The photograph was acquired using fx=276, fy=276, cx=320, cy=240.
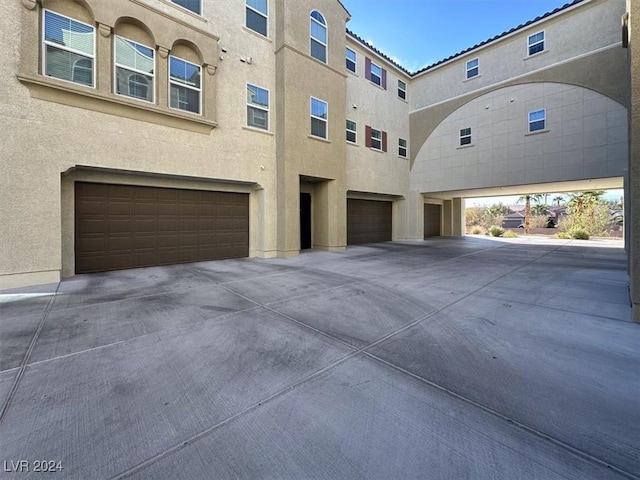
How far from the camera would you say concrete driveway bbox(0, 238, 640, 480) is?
5.66ft

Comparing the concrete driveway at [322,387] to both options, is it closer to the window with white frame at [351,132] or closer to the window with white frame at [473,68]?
the window with white frame at [351,132]

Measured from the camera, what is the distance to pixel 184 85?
8.25 m

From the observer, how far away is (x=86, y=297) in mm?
5230

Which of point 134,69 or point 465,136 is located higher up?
point 465,136

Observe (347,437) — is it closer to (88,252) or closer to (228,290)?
(228,290)

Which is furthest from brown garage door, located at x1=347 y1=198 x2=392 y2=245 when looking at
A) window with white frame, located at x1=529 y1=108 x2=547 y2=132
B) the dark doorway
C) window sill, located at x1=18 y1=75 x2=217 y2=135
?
window sill, located at x1=18 y1=75 x2=217 y2=135

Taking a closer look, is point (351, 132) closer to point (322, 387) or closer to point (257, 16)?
point (257, 16)

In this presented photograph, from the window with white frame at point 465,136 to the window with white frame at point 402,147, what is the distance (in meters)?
3.11

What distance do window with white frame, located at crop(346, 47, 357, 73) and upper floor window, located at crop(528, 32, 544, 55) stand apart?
317 inches

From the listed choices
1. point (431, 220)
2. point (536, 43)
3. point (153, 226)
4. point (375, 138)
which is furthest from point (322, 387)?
point (431, 220)

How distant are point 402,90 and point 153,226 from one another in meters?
15.6

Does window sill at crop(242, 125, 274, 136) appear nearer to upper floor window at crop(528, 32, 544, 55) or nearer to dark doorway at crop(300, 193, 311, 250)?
dark doorway at crop(300, 193, 311, 250)

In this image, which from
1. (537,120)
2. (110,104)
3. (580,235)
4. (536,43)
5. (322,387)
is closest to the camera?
(322,387)

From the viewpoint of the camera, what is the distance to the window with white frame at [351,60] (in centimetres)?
1357
